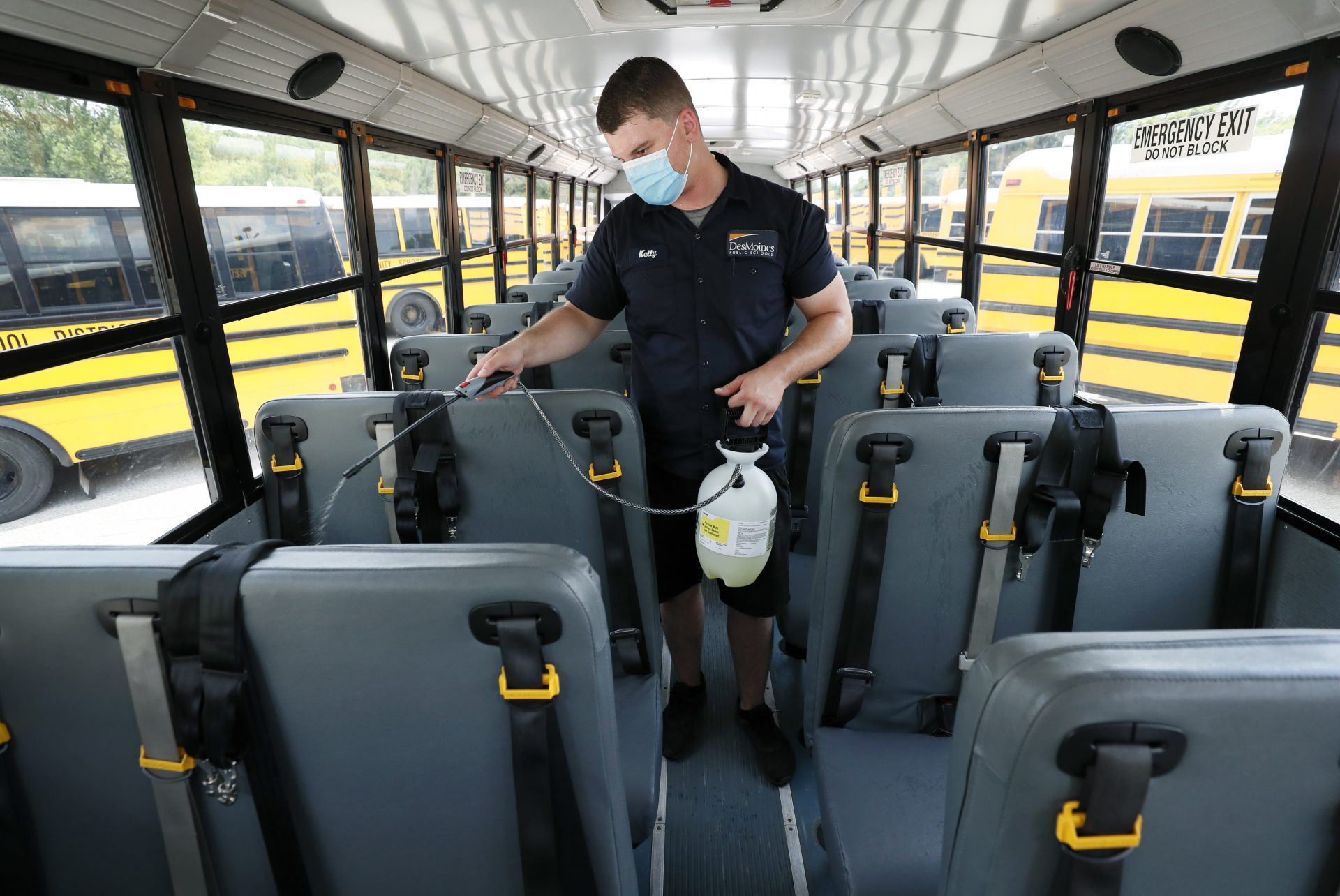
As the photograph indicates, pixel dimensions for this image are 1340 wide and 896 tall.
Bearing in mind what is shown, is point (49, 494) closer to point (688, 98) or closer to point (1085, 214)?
point (688, 98)

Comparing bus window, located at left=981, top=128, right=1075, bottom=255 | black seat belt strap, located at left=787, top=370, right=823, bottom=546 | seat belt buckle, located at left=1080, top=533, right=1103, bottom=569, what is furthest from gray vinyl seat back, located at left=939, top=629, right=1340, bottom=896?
bus window, located at left=981, top=128, right=1075, bottom=255

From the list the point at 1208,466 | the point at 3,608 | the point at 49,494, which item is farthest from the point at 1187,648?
the point at 49,494

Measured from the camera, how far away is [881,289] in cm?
538

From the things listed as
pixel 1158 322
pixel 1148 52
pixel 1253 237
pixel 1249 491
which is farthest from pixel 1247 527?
pixel 1148 52

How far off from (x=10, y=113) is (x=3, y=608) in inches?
87.7

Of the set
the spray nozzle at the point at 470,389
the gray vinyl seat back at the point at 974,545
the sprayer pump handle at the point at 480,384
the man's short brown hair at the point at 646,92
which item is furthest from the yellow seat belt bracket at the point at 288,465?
the gray vinyl seat back at the point at 974,545

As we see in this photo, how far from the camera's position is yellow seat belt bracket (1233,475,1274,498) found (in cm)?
177

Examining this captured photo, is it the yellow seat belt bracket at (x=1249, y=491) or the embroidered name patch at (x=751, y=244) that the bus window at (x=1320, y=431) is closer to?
the yellow seat belt bracket at (x=1249, y=491)

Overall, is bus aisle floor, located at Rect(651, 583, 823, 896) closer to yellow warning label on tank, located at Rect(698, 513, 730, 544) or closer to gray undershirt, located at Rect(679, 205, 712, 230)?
yellow warning label on tank, located at Rect(698, 513, 730, 544)

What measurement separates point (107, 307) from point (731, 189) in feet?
7.68

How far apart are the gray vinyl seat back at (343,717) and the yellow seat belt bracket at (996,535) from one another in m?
1.15

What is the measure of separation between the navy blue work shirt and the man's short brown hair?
27 centimetres

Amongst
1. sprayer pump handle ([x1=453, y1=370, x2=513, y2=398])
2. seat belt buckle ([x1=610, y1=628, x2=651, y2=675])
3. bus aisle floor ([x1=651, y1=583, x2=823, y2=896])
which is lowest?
bus aisle floor ([x1=651, y1=583, x2=823, y2=896])

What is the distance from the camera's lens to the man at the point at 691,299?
1.98 meters
